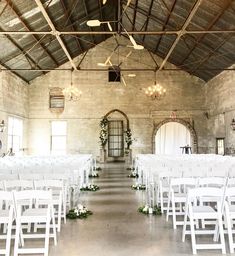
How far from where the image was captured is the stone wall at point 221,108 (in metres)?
16.2

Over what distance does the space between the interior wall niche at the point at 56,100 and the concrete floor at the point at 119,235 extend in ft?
46.7

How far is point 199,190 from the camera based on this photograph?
13.5ft

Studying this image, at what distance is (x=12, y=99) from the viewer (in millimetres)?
17500

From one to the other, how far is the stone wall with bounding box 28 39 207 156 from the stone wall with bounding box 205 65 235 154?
2.72ft

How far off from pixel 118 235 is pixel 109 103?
53.3 ft

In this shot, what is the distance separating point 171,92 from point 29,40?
9755mm

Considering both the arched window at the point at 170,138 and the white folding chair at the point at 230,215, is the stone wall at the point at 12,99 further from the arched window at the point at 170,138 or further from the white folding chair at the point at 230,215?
the white folding chair at the point at 230,215

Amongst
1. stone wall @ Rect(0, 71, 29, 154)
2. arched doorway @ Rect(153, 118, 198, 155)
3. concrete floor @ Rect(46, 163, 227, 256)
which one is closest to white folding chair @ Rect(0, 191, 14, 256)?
concrete floor @ Rect(46, 163, 227, 256)

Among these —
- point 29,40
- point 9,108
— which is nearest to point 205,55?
point 29,40

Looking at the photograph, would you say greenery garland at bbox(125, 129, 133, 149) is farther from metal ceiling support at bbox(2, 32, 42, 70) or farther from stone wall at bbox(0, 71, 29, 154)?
metal ceiling support at bbox(2, 32, 42, 70)

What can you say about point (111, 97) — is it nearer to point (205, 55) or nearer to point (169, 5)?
point (205, 55)

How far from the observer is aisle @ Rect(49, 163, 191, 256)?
13.6ft

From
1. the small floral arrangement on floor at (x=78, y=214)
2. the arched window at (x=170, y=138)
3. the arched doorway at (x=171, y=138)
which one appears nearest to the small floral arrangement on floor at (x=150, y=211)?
the small floral arrangement on floor at (x=78, y=214)

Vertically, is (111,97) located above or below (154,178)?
above
